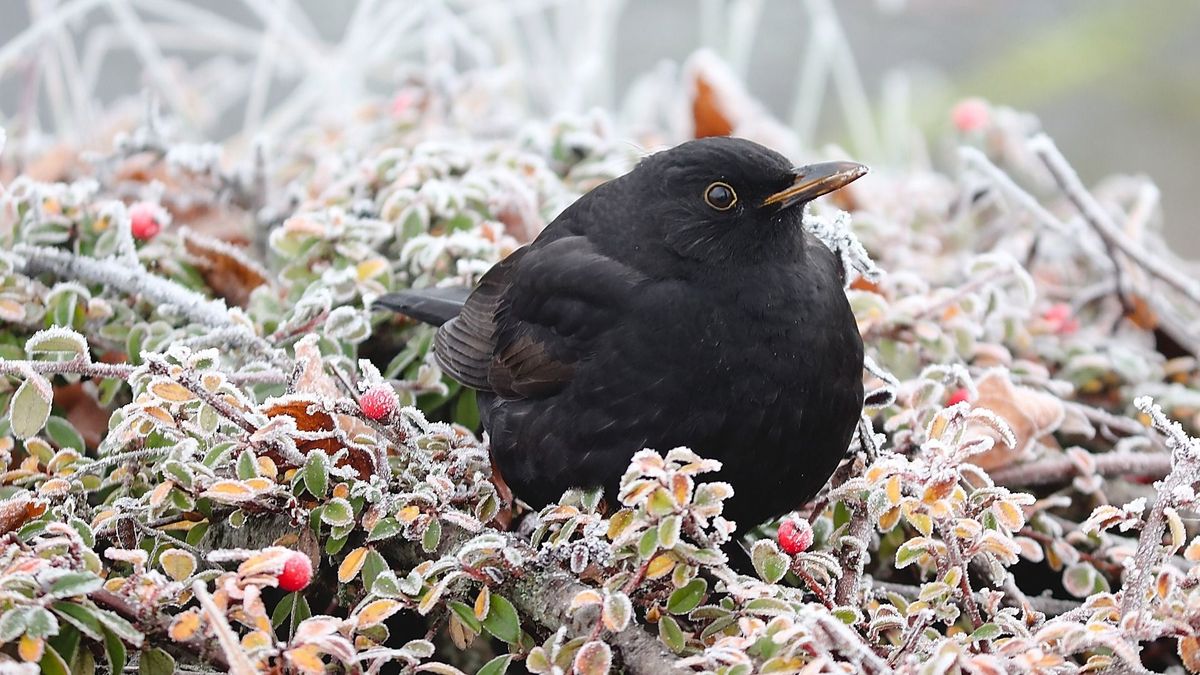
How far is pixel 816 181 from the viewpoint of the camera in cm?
204

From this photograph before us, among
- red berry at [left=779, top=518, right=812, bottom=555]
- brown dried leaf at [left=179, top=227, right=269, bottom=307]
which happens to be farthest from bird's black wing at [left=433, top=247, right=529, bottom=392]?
red berry at [left=779, top=518, right=812, bottom=555]

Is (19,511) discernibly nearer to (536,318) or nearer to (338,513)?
(338,513)

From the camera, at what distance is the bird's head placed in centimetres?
210

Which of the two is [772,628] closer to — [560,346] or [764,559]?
[764,559]

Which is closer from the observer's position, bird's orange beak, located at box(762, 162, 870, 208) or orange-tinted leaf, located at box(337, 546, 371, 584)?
orange-tinted leaf, located at box(337, 546, 371, 584)

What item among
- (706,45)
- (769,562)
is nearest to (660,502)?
(769,562)

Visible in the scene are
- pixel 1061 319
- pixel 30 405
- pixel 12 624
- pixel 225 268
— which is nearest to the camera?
pixel 12 624

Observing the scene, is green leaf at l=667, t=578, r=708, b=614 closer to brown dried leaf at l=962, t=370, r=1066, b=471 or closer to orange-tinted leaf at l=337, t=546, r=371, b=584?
orange-tinted leaf at l=337, t=546, r=371, b=584

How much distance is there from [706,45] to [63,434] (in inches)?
121

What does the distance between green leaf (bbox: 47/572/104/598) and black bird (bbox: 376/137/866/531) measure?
31.7 inches

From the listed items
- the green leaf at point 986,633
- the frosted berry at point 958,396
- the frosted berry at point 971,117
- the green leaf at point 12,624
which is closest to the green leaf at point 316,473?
the green leaf at point 12,624

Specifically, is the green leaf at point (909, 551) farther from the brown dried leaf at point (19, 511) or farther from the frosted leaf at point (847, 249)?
the brown dried leaf at point (19, 511)

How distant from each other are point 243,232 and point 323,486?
1410 mm

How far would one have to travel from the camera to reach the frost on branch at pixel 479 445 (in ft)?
4.94
